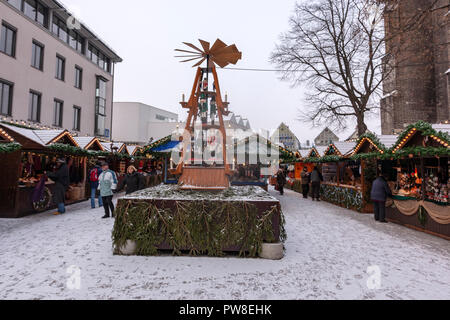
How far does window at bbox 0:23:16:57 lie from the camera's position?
13570 mm

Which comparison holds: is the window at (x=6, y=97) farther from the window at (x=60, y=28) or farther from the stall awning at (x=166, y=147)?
the stall awning at (x=166, y=147)

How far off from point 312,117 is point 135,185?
15.1 meters

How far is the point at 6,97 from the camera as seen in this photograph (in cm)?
1405

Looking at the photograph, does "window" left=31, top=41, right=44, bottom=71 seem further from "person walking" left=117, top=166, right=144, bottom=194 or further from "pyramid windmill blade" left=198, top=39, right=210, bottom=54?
"pyramid windmill blade" left=198, top=39, right=210, bottom=54

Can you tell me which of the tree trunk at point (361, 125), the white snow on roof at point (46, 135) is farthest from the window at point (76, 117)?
the tree trunk at point (361, 125)

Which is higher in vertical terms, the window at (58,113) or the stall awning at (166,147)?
the window at (58,113)

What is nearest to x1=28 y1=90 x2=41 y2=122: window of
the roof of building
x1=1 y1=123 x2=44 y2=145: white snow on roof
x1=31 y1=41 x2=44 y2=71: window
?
x1=31 y1=41 x2=44 y2=71: window

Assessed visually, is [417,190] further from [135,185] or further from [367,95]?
[367,95]

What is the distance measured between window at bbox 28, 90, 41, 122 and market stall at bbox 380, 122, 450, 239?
20.2 metres

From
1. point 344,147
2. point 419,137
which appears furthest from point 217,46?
point 344,147

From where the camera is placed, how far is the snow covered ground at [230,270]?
3363mm

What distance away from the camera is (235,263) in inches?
174

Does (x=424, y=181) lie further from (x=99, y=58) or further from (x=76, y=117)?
(x=99, y=58)

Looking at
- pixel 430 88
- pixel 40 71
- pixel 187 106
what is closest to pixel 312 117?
pixel 430 88
